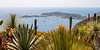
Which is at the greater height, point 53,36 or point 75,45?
point 53,36

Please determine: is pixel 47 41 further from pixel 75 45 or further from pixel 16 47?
pixel 16 47

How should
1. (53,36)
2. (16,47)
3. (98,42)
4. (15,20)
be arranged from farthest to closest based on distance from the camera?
1. (15,20)
2. (98,42)
3. (16,47)
4. (53,36)

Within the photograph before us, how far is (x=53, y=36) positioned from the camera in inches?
69.4

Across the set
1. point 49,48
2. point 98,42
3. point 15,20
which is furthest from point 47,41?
point 15,20

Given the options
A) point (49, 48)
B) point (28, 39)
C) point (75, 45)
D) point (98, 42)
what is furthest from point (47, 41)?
point (98, 42)

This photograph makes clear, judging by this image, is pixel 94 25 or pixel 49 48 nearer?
pixel 49 48

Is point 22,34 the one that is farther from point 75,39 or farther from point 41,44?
point 75,39

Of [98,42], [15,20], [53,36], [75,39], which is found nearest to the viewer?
[53,36]

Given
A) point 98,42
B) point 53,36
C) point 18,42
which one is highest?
point 53,36

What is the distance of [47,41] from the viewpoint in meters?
1.92

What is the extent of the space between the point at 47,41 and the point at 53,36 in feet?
0.67

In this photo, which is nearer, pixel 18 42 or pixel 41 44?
pixel 41 44

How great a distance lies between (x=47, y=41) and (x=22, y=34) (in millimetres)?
2257

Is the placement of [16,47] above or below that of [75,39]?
below
